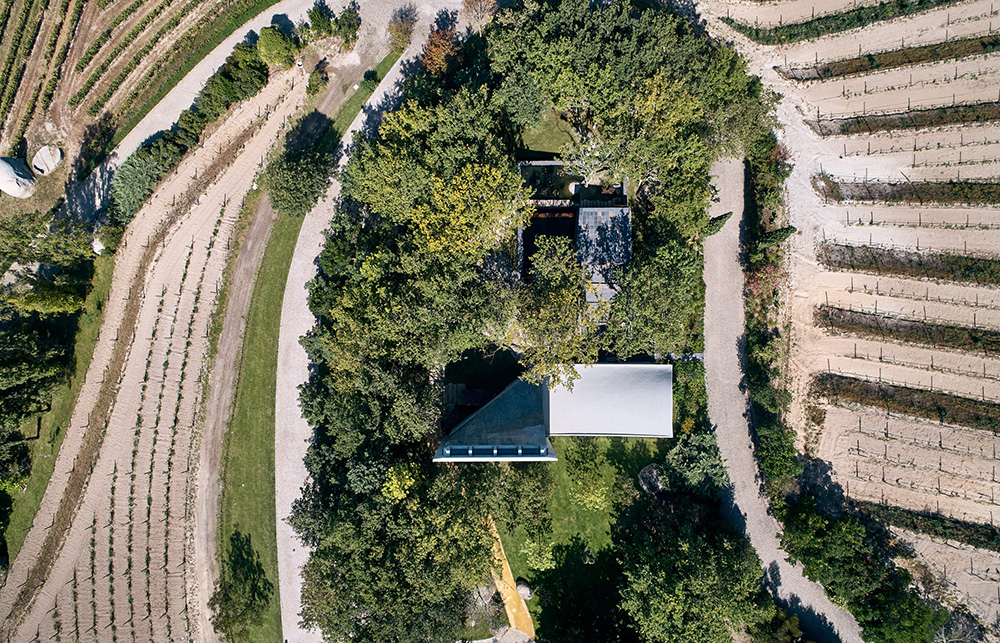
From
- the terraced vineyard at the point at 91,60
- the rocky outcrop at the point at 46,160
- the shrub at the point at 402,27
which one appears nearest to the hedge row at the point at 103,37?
the terraced vineyard at the point at 91,60

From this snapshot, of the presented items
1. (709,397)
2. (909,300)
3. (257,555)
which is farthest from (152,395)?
(909,300)

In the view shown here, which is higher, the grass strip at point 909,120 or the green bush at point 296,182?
the grass strip at point 909,120

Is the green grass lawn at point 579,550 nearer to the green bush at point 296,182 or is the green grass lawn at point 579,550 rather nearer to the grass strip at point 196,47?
the green bush at point 296,182

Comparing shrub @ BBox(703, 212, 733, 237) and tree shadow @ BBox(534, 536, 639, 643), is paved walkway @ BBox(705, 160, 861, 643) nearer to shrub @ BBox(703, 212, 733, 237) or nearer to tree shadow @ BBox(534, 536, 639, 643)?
shrub @ BBox(703, 212, 733, 237)

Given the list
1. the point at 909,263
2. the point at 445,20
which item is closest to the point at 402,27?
the point at 445,20

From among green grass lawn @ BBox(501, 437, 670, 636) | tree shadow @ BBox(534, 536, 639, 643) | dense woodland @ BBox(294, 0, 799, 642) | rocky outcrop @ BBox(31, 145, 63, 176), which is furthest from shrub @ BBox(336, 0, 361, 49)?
tree shadow @ BBox(534, 536, 639, 643)

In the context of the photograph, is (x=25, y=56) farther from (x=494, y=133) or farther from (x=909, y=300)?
(x=909, y=300)
